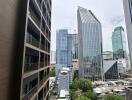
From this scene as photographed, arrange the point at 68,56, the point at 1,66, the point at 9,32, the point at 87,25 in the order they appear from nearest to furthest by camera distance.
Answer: the point at 1,66
the point at 9,32
the point at 87,25
the point at 68,56

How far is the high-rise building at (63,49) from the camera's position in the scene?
142 m

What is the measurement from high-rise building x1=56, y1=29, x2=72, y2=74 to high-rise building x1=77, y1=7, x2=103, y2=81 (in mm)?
32583

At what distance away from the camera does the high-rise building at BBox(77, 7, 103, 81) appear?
108625 mm

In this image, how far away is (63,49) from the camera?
142m

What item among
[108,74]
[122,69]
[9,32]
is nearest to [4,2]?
[9,32]

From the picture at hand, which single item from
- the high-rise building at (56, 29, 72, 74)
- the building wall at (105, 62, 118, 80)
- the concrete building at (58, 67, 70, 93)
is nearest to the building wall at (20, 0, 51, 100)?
the concrete building at (58, 67, 70, 93)

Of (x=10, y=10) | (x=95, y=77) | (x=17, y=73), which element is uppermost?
(x=10, y=10)

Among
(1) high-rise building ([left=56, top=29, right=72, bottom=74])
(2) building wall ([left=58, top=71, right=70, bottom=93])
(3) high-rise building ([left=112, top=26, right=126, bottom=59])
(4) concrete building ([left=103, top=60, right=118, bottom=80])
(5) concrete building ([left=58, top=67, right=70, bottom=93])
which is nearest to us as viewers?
(5) concrete building ([left=58, top=67, right=70, bottom=93])

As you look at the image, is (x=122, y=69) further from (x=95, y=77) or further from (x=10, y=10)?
A: (x=10, y=10)

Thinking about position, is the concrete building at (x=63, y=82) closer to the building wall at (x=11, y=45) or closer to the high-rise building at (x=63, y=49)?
the high-rise building at (x=63, y=49)

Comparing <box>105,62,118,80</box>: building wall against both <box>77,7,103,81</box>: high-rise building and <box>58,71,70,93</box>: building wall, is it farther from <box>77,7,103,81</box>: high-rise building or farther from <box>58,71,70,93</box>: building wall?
<box>58,71,70,93</box>: building wall

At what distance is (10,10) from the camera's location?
1138cm

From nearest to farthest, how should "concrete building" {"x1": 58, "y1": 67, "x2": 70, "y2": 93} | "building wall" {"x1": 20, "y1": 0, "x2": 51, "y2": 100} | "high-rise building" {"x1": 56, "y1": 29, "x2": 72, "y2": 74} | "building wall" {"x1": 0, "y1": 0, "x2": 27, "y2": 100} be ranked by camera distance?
"building wall" {"x1": 0, "y1": 0, "x2": 27, "y2": 100}
"building wall" {"x1": 20, "y1": 0, "x2": 51, "y2": 100}
"concrete building" {"x1": 58, "y1": 67, "x2": 70, "y2": 93}
"high-rise building" {"x1": 56, "y1": 29, "x2": 72, "y2": 74}

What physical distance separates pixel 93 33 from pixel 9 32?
100734 millimetres
